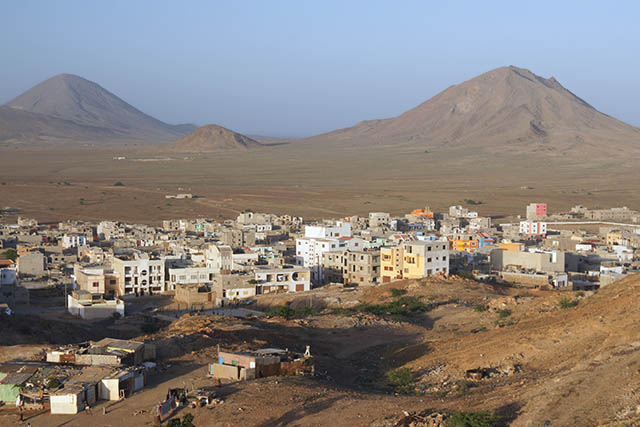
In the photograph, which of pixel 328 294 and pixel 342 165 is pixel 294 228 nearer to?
pixel 328 294

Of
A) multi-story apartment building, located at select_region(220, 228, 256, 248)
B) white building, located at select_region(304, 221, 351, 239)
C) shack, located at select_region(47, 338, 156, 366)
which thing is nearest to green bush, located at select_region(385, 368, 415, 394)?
shack, located at select_region(47, 338, 156, 366)

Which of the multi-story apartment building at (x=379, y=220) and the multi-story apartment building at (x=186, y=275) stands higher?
the multi-story apartment building at (x=379, y=220)

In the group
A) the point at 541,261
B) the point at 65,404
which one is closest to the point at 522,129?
the point at 541,261

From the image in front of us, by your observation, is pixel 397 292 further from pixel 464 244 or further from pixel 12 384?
pixel 12 384

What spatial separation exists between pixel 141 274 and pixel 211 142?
482 feet

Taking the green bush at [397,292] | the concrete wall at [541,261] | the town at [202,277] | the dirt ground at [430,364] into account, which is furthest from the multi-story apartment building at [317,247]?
the dirt ground at [430,364]

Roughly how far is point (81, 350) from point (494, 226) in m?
41.7

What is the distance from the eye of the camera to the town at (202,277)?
600 inches

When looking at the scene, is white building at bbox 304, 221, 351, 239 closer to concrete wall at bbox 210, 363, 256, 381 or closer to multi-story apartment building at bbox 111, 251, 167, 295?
multi-story apartment building at bbox 111, 251, 167, 295

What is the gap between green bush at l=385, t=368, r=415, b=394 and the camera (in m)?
16.1

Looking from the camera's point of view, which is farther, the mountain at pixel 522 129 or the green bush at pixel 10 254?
the mountain at pixel 522 129

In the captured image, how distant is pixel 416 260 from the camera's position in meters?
32.7

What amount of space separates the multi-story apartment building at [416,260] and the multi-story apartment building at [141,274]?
814cm

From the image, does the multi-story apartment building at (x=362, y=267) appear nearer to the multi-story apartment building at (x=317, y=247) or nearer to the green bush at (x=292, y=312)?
the multi-story apartment building at (x=317, y=247)
